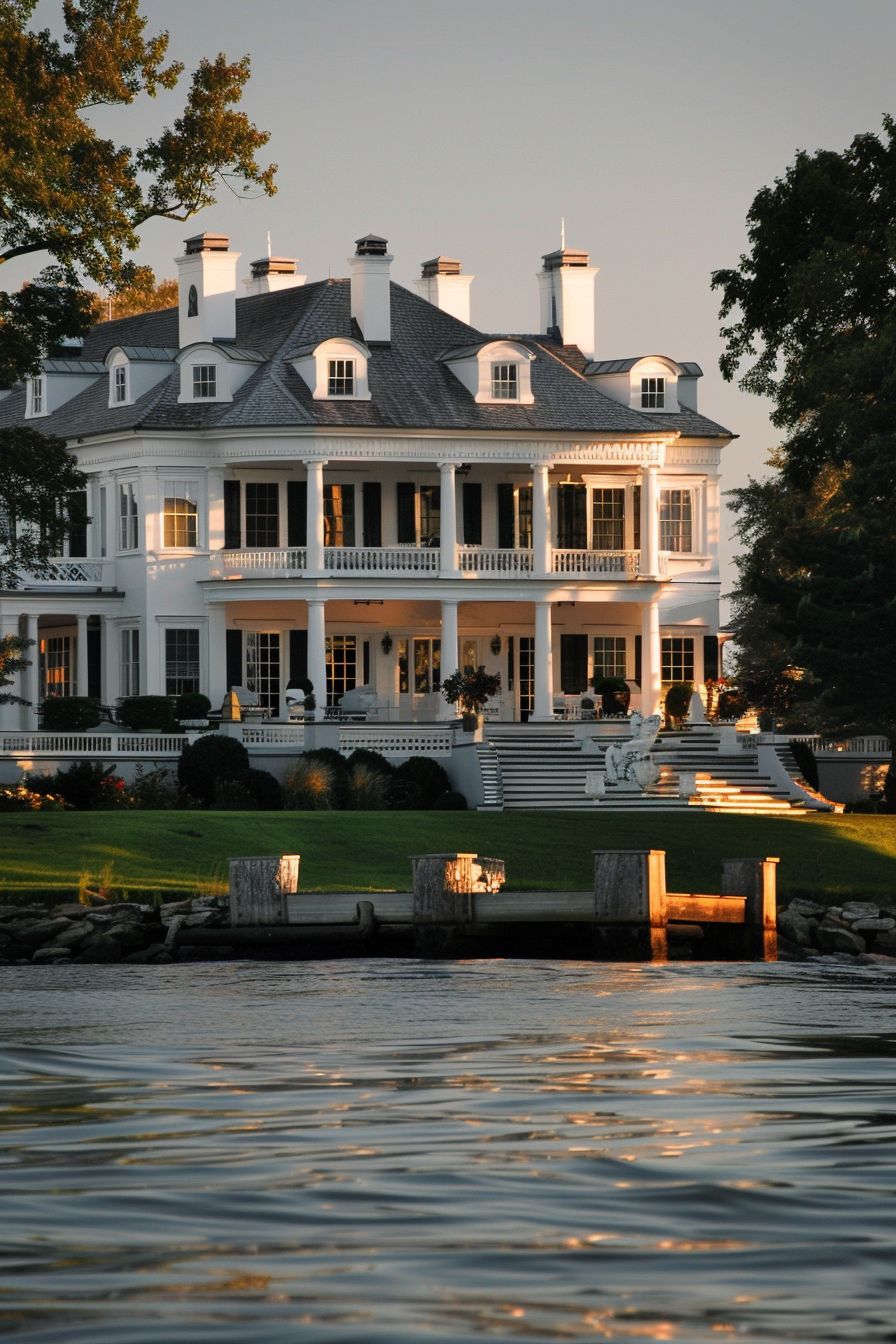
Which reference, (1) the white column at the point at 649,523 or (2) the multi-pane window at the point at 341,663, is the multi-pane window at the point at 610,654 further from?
(2) the multi-pane window at the point at 341,663

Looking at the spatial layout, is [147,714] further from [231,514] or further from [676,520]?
[676,520]

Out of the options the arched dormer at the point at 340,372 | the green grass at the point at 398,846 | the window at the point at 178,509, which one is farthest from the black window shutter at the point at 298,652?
the green grass at the point at 398,846

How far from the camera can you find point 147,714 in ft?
173

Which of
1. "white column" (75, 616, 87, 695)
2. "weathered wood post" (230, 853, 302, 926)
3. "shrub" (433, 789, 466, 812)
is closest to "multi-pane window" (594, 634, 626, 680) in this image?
"shrub" (433, 789, 466, 812)

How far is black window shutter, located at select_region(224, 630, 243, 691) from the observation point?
5812 centimetres

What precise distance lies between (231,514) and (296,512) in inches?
61.6

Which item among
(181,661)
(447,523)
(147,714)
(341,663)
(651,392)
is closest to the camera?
(147,714)

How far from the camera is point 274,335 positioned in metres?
62.2

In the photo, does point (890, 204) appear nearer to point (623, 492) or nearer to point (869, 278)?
point (869, 278)

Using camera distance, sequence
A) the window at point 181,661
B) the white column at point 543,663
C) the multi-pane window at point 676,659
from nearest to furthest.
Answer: the window at point 181,661 < the white column at point 543,663 < the multi-pane window at point 676,659

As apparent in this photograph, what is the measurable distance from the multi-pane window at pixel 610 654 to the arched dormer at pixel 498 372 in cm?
623

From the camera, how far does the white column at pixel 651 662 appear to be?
59.9 meters

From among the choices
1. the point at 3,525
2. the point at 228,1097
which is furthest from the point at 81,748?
the point at 228,1097

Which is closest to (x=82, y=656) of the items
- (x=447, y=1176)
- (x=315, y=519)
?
(x=315, y=519)
